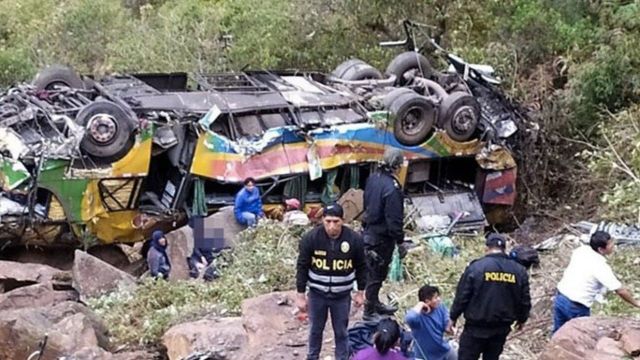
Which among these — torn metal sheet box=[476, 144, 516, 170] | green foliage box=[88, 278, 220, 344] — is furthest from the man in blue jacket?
torn metal sheet box=[476, 144, 516, 170]

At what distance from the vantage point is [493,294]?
548 centimetres

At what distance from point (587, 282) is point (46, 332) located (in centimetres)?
431

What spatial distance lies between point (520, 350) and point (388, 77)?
702 cm

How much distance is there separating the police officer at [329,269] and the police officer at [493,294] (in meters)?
0.71

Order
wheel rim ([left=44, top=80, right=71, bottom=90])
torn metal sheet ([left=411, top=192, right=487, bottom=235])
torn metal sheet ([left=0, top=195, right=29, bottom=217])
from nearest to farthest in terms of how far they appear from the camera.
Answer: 1. torn metal sheet ([left=0, top=195, right=29, bottom=217])
2. torn metal sheet ([left=411, top=192, right=487, bottom=235])
3. wheel rim ([left=44, top=80, right=71, bottom=90])

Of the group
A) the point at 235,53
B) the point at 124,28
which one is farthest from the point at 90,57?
the point at 235,53

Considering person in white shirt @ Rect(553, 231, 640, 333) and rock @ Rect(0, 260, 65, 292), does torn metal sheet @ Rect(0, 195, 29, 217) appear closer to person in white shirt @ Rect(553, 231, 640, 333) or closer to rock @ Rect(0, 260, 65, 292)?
rock @ Rect(0, 260, 65, 292)

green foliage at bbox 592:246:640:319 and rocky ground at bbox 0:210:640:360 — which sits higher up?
green foliage at bbox 592:246:640:319

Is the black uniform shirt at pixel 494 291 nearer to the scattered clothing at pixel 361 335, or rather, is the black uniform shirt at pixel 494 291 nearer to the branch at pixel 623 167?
the scattered clothing at pixel 361 335

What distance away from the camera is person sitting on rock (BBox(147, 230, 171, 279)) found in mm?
9961

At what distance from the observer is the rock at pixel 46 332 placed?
24.9ft

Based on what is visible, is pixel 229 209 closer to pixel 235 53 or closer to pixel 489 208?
pixel 489 208

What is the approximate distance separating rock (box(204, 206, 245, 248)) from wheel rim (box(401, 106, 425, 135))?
2.61 metres

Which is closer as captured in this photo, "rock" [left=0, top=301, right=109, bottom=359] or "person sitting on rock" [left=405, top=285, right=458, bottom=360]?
"person sitting on rock" [left=405, top=285, right=458, bottom=360]
